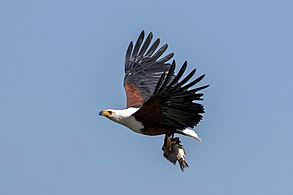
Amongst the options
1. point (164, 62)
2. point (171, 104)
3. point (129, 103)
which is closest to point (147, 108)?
point (171, 104)

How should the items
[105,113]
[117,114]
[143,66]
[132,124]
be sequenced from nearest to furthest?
[132,124] < [117,114] < [105,113] < [143,66]

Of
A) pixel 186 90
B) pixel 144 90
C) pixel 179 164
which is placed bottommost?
pixel 179 164

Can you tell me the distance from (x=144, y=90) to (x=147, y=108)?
2695mm

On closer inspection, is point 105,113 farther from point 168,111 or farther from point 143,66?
point 143,66

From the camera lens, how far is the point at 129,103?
17031mm

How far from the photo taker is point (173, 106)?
48.8ft

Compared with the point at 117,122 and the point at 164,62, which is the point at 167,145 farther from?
the point at 164,62

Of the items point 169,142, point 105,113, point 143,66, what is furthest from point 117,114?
point 143,66

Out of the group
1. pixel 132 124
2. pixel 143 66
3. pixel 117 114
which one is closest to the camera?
pixel 132 124

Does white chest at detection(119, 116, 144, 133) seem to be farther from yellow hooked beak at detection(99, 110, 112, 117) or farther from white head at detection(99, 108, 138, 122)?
yellow hooked beak at detection(99, 110, 112, 117)

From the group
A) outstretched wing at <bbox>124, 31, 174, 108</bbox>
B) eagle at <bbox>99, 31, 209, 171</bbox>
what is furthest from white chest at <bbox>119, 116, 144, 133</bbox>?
outstretched wing at <bbox>124, 31, 174, 108</bbox>

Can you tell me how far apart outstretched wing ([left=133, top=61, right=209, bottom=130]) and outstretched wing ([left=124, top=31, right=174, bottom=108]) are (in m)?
2.32

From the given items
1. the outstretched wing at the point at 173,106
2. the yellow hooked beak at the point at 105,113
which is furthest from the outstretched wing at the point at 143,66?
the outstretched wing at the point at 173,106

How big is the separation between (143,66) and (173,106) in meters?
4.07
